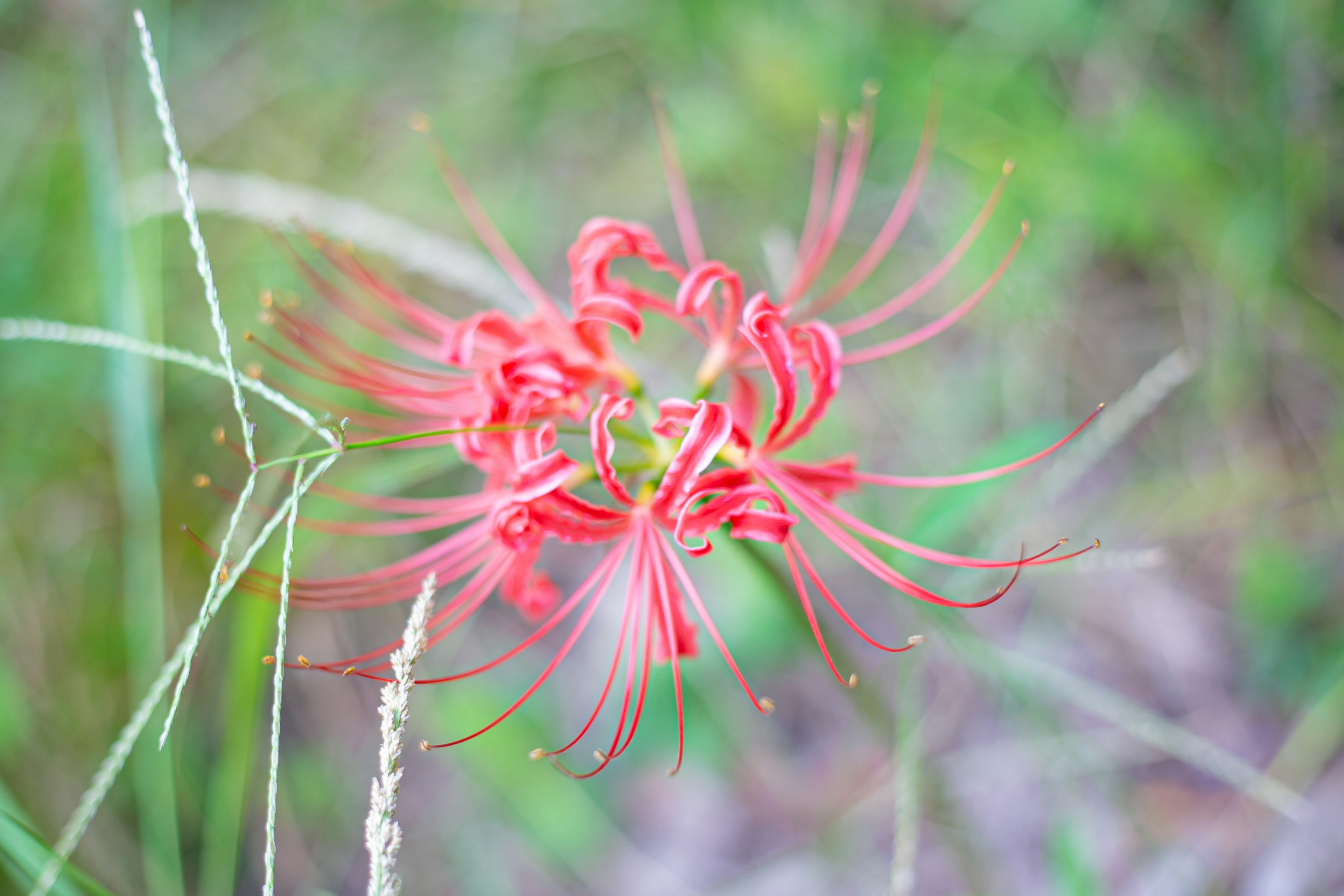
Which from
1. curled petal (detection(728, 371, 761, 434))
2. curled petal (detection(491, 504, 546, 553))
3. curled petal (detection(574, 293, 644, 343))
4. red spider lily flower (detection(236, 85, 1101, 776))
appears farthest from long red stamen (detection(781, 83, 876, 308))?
curled petal (detection(491, 504, 546, 553))

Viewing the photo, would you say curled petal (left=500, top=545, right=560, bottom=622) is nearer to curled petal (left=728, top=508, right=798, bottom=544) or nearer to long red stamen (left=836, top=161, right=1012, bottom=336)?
curled petal (left=728, top=508, right=798, bottom=544)

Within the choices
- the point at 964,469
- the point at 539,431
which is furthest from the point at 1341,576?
the point at 539,431

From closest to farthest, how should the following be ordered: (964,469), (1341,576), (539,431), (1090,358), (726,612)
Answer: (539,431), (964,469), (1341,576), (726,612), (1090,358)

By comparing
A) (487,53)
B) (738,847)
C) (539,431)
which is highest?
(487,53)

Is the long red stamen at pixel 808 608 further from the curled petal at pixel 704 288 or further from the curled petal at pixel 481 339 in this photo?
Result: the curled petal at pixel 481 339

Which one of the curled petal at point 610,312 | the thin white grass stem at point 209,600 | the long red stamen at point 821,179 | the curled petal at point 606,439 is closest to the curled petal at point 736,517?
the curled petal at point 606,439

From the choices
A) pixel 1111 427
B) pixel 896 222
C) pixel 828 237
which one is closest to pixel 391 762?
pixel 828 237

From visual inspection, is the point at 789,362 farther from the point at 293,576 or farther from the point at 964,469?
the point at 293,576
